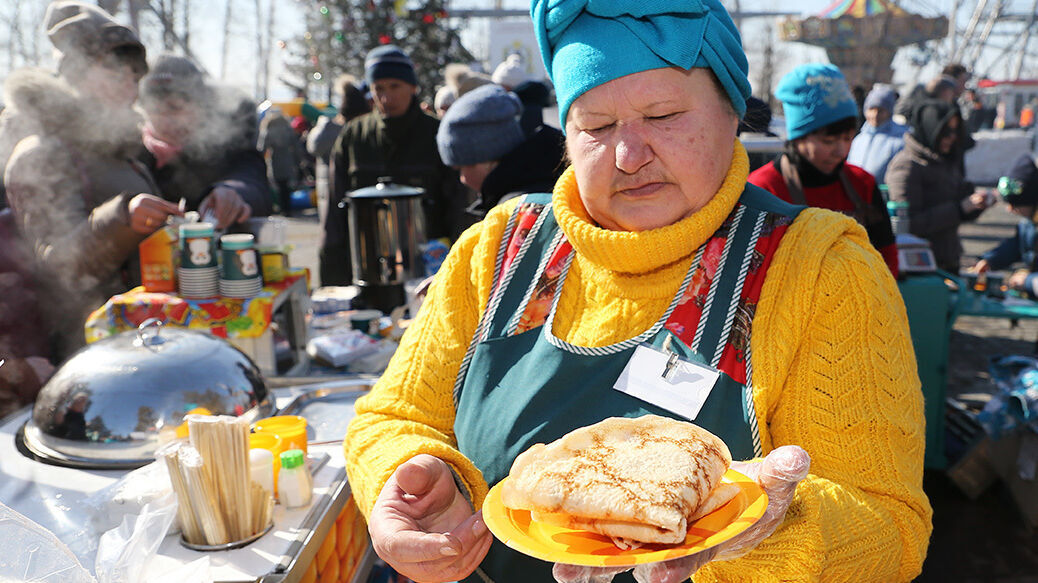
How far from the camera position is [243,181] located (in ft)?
12.0

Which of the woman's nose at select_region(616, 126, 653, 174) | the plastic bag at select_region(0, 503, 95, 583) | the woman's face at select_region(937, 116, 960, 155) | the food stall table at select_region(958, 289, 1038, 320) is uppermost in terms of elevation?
the woman's nose at select_region(616, 126, 653, 174)

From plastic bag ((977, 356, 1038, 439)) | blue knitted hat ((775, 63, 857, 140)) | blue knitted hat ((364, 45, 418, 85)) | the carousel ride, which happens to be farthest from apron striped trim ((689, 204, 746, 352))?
the carousel ride

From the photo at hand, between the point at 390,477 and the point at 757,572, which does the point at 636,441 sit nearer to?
the point at 757,572

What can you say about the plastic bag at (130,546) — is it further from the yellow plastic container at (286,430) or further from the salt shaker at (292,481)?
the yellow plastic container at (286,430)

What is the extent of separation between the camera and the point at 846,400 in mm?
1103

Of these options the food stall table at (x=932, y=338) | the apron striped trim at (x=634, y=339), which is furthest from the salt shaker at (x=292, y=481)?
the food stall table at (x=932, y=338)

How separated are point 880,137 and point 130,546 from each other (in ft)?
23.2

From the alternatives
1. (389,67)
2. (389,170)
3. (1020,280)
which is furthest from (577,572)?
(1020,280)

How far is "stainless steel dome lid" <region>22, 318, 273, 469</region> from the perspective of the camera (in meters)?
1.85

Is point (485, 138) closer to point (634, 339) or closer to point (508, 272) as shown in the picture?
point (508, 272)

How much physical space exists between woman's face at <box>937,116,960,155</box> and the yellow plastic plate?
511 centimetres

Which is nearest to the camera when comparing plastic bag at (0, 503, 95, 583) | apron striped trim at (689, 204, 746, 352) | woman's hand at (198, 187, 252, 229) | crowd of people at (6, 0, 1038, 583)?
plastic bag at (0, 503, 95, 583)

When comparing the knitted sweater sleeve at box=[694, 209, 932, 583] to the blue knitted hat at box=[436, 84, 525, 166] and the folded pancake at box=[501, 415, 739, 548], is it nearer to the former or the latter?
the folded pancake at box=[501, 415, 739, 548]

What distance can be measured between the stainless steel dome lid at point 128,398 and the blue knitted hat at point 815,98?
2.66 meters
